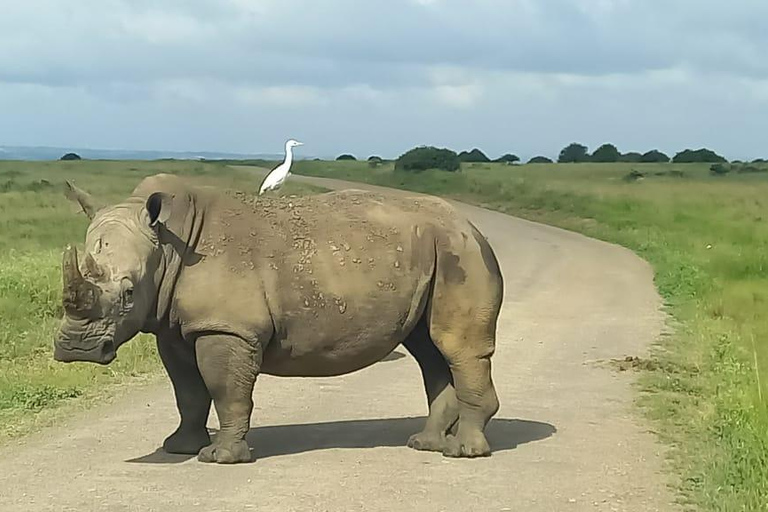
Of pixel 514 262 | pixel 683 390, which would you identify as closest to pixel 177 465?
pixel 683 390

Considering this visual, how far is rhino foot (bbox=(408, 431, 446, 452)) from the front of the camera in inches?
332

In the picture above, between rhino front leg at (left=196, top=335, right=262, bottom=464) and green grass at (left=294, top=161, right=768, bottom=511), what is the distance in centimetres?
262

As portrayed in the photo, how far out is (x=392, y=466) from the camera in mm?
7973

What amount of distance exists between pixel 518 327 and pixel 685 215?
2001 cm

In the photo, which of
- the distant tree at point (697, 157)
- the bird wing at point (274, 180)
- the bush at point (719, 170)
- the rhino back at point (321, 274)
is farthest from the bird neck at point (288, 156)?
the distant tree at point (697, 157)

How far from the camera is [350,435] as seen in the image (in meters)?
9.01

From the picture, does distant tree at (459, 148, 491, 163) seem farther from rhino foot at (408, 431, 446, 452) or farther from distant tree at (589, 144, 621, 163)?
rhino foot at (408, 431, 446, 452)

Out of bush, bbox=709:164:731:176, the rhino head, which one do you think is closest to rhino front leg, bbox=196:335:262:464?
the rhino head

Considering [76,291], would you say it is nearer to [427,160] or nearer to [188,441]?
[188,441]

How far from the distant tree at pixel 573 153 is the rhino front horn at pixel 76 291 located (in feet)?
343

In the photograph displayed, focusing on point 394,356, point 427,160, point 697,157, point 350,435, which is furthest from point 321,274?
point 697,157

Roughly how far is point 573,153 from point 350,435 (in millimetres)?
104370

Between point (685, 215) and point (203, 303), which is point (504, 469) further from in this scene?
point (685, 215)

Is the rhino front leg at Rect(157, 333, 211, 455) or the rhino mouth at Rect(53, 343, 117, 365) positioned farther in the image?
the rhino front leg at Rect(157, 333, 211, 455)
